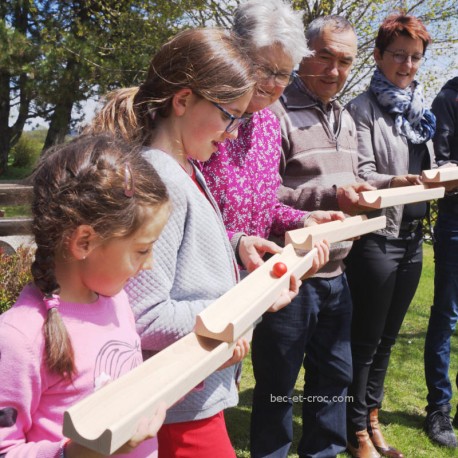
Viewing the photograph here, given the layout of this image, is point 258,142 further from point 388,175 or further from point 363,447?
point 363,447

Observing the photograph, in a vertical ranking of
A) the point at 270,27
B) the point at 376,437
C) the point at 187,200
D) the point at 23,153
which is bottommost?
the point at 376,437

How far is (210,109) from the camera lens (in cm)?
183

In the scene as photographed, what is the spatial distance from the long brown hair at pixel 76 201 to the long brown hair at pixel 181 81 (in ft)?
1.14

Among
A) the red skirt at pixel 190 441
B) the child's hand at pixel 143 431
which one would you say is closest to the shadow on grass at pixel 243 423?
the red skirt at pixel 190 441

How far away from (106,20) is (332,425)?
9688mm

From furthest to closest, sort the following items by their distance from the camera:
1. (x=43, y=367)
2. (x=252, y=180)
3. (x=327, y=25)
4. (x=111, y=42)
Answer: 1. (x=111, y=42)
2. (x=327, y=25)
3. (x=252, y=180)
4. (x=43, y=367)

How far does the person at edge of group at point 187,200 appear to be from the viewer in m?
1.69

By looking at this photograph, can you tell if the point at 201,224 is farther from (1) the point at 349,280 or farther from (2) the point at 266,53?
(1) the point at 349,280

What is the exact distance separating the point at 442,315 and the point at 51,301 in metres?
3.02

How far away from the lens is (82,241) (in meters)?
1.39

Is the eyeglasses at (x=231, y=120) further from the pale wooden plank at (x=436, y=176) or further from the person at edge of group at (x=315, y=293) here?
the pale wooden plank at (x=436, y=176)

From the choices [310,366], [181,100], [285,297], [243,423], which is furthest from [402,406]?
[181,100]

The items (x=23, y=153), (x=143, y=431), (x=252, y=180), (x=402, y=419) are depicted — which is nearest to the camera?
(x=143, y=431)

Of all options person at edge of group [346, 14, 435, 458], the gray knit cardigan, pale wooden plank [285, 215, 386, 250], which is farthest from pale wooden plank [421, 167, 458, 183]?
the gray knit cardigan
